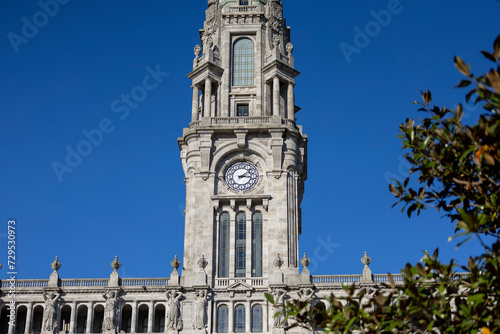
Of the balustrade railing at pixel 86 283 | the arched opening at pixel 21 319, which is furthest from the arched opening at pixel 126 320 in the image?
the arched opening at pixel 21 319

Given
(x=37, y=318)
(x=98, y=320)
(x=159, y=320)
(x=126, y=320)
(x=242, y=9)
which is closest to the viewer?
(x=159, y=320)

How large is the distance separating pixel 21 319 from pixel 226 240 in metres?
16.9

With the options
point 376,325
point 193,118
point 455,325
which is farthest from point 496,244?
point 193,118

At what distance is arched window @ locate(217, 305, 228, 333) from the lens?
2330 inches

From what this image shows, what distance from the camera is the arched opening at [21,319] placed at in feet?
203

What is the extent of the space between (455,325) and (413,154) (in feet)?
17.3

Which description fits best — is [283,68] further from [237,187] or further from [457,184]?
[457,184]

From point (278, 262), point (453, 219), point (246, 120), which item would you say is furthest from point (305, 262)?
point (453, 219)

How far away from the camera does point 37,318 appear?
62344mm

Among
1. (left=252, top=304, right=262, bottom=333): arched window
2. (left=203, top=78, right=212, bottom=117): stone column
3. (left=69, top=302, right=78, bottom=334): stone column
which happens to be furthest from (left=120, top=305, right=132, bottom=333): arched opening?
(left=203, top=78, right=212, bottom=117): stone column

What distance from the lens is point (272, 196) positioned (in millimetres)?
63344

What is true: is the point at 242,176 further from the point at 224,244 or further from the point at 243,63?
the point at 243,63

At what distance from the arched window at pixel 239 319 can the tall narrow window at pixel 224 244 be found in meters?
2.94

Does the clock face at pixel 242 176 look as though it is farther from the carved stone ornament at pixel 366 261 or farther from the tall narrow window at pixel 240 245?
the carved stone ornament at pixel 366 261
